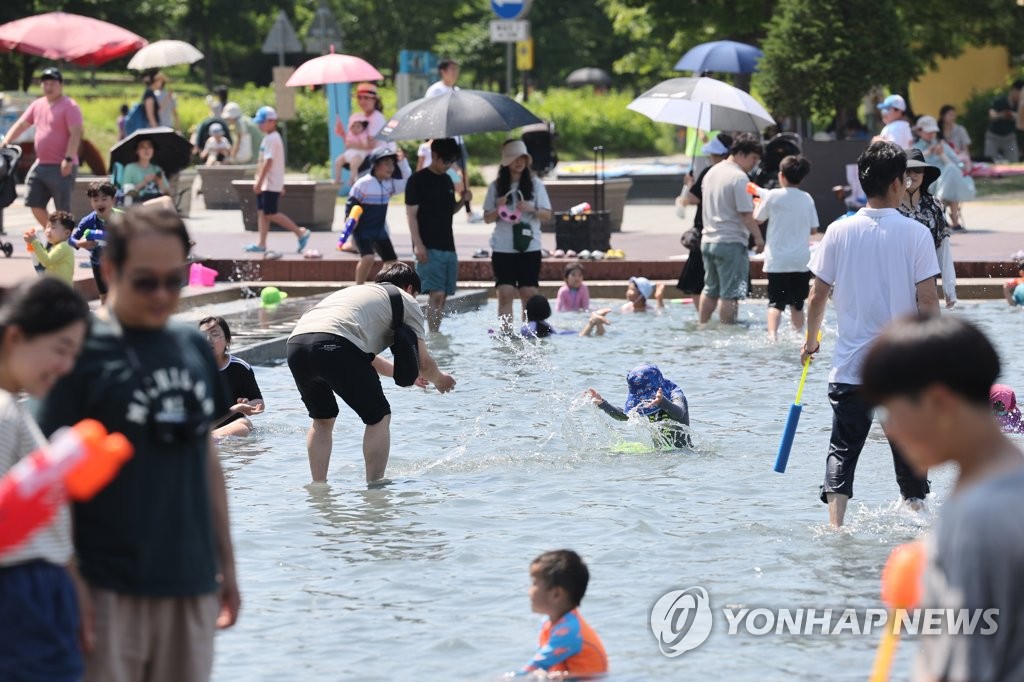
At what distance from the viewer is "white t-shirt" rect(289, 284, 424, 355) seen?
28.3 ft

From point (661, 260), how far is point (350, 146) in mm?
5370

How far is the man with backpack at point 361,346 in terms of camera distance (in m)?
8.62

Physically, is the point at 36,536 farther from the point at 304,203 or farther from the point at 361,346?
the point at 304,203

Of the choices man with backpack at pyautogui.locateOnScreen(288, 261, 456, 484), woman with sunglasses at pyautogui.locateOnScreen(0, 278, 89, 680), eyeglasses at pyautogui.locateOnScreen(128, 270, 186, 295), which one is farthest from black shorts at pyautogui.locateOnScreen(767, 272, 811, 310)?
woman with sunglasses at pyautogui.locateOnScreen(0, 278, 89, 680)

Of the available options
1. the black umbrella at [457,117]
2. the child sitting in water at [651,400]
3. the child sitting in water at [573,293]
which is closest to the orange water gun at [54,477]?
the child sitting in water at [651,400]

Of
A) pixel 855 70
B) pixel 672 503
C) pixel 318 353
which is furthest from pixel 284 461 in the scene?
pixel 855 70

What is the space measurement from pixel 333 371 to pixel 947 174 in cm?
1378

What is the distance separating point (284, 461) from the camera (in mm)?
10133

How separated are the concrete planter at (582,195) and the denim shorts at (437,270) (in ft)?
22.5

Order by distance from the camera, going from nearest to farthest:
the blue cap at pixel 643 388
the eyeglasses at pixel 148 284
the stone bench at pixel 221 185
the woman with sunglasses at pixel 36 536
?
the woman with sunglasses at pixel 36 536 < the eyeglasses at pixel 148 284 < the blue cap at pixel 643 388 < the stone bench at pixel 221 185

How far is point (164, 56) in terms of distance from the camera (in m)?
27.2

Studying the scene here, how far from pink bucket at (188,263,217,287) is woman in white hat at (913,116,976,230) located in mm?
8592

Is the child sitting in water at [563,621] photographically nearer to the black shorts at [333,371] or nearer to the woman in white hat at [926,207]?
the black shorts at [333,371]

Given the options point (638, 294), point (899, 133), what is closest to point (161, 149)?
point (638, 294)
